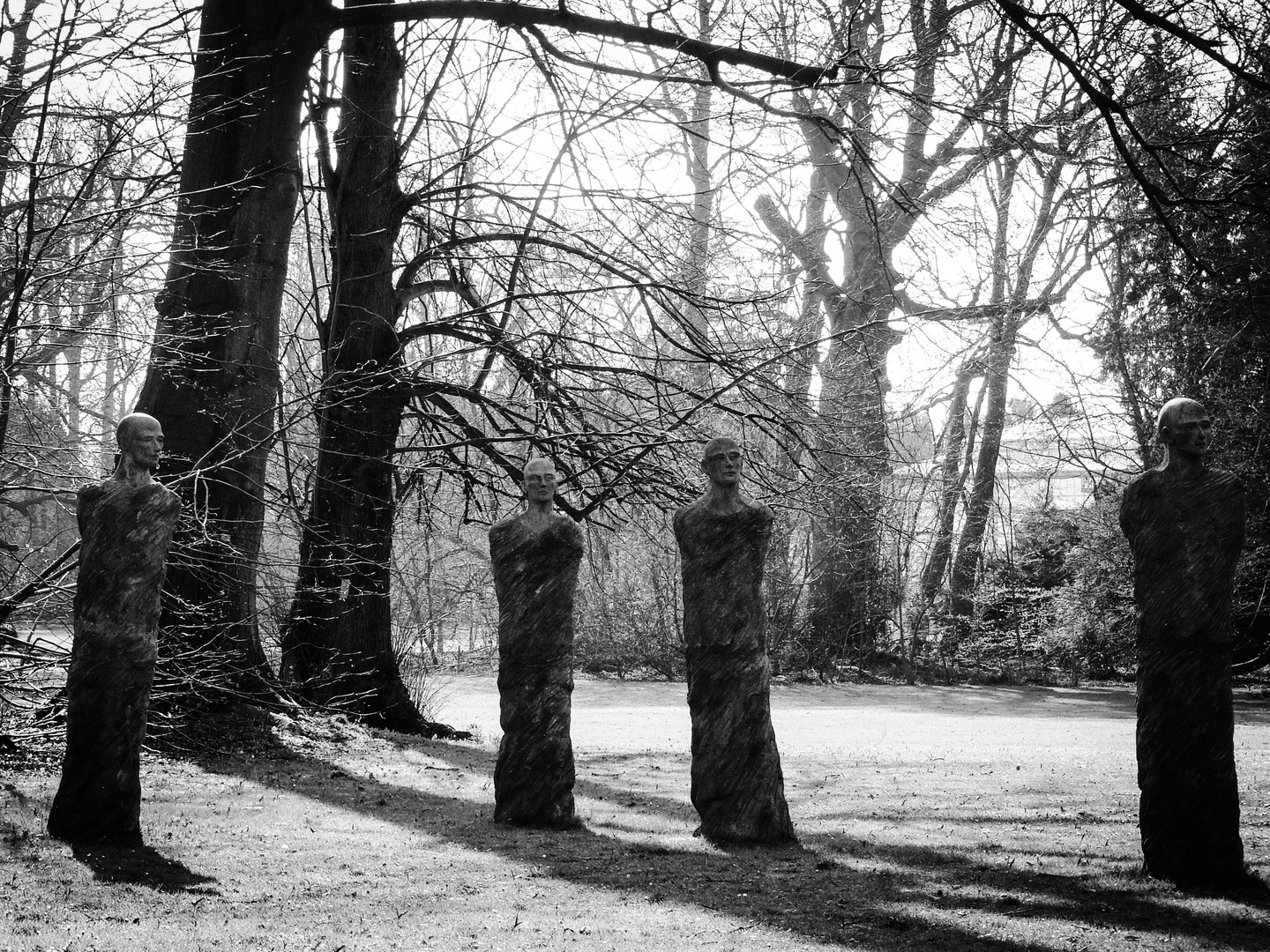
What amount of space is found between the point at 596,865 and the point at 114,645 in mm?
2861

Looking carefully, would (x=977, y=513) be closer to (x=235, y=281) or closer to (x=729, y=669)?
(x=235, y=281)

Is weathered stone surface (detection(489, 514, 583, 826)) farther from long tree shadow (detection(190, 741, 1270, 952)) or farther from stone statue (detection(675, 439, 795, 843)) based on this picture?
stone statue (detection(675, 439, 795, 843))

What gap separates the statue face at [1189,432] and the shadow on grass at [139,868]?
5251 mm

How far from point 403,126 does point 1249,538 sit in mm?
13132

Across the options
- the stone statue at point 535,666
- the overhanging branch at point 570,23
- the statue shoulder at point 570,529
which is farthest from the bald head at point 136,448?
the overhanging branch at point 570,23

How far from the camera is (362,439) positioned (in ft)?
39.6

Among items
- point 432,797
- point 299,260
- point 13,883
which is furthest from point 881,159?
point 299,260

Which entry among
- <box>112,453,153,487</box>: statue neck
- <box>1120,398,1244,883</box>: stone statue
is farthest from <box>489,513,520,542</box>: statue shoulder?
<box>1120,398,1244,883</box>: stone statue

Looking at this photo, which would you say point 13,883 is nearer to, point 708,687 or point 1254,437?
point 708,687

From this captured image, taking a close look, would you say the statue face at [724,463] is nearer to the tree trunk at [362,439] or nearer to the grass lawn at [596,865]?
the grass lawn at [596,865]

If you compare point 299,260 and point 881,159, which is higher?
point 299,260

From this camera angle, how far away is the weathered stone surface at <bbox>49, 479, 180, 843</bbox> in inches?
251

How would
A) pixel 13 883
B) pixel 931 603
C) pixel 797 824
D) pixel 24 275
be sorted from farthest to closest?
pixel 931 603 < pixel 797 824 < pixel 24 275 < pixel 13 883

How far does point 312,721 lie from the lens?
438 inches
